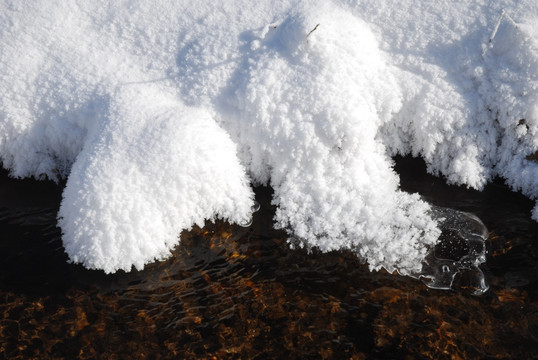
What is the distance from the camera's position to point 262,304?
488 cm

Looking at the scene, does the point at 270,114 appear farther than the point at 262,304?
Yes

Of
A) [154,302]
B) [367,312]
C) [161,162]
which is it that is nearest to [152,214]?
[161,162]

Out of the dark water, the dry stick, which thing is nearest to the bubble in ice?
the dark water

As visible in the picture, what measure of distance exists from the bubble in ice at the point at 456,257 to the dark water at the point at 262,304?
4.4 inches

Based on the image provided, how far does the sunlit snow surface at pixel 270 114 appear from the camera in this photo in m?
5.12

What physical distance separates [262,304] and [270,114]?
2369 mm

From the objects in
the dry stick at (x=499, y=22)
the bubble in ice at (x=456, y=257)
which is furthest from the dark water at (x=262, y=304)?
the dry stick at (x=499, y=22)

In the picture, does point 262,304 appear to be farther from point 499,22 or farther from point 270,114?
point 499,22

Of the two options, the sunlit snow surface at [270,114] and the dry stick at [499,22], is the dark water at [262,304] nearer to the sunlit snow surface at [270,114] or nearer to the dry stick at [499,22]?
the sunlit snow surface at [270,114]

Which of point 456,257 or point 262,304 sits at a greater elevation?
point 456,257

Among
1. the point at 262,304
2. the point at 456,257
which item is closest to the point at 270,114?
the point at 262,304

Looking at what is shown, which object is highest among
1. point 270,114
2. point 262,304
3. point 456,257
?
point 270,114

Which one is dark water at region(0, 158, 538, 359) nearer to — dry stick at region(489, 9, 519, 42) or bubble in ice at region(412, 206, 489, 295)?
bubble in ice at region(412, 206, 489, 295)

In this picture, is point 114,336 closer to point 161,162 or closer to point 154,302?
point 154,302
